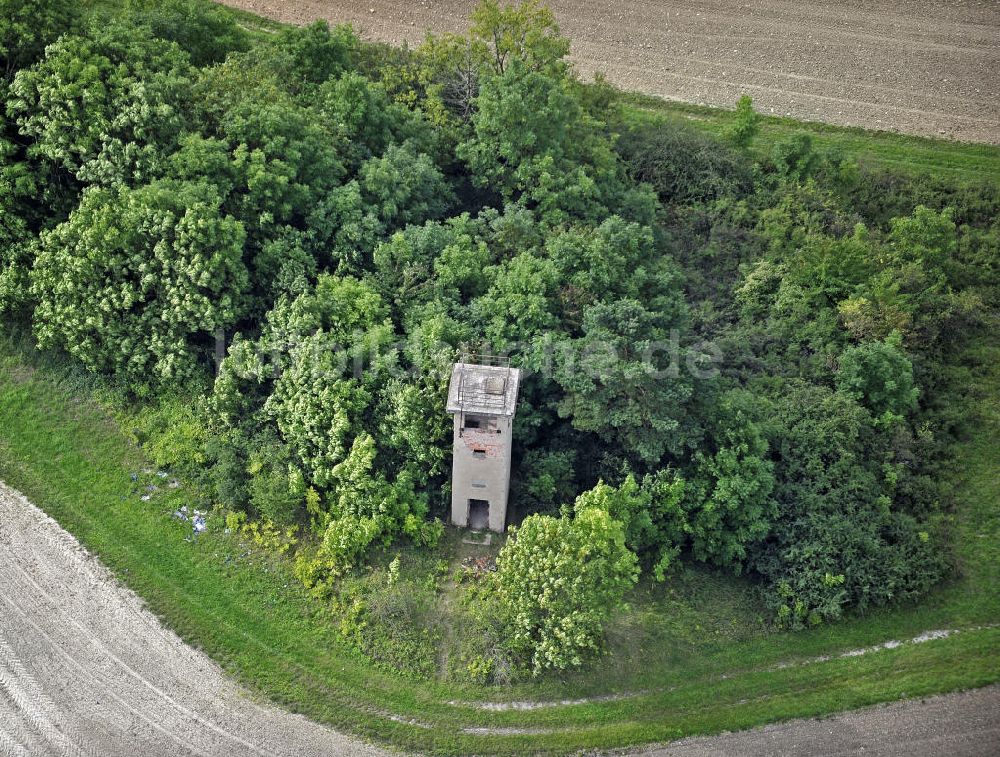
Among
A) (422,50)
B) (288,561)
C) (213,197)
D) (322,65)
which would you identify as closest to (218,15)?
(322,65)

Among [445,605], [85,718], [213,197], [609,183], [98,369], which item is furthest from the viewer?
[609,183]

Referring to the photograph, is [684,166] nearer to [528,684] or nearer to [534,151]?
[534,151]

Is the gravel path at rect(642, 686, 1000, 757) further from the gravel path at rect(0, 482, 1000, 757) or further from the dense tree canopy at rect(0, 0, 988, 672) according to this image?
the dense tree canopy at rect(0, 0, 988, 672)

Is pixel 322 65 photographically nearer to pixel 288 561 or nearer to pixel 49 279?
pixel 49 279

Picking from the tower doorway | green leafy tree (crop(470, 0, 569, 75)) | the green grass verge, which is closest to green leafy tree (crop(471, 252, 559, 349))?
the tower doorway

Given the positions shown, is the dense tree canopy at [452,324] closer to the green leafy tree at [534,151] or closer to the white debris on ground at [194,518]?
the green leafy tree at [534,151]

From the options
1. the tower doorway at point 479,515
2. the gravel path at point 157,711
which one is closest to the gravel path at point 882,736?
the gravel path at point 157,711
